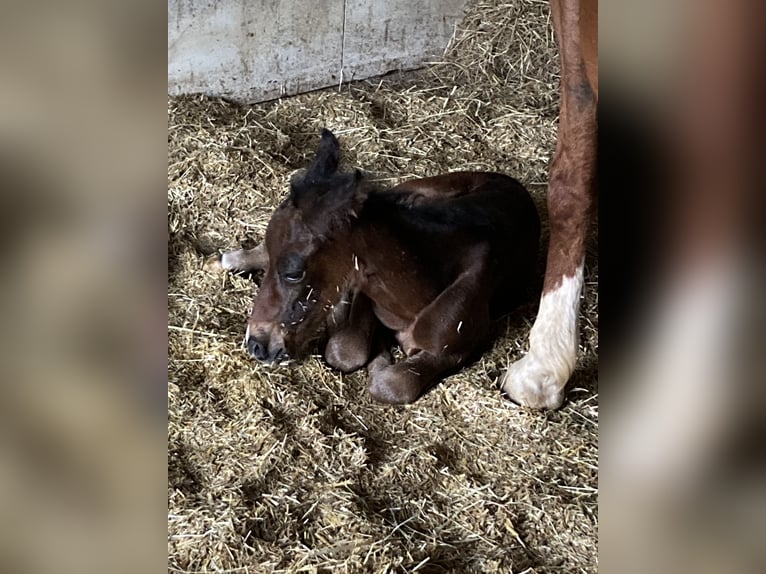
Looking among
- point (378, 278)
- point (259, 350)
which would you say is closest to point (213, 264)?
point (259, 350)

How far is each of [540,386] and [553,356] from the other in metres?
0.12

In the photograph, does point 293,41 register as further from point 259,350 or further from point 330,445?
point 330,445

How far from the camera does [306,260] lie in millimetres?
2650

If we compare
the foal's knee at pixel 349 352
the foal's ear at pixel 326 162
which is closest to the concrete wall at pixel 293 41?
the foal's ear at pixel 326 162

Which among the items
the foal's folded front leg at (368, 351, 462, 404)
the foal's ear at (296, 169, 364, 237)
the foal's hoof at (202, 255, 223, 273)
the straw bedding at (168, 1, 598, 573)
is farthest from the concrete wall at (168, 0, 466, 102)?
the foal's folded front leg at (368, 351, 462, 404)

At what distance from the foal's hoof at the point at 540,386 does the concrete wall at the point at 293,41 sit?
117 inches

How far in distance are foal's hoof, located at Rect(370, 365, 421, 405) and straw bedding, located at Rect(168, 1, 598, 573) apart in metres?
0.04

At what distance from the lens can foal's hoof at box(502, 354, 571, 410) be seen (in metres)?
2.71
